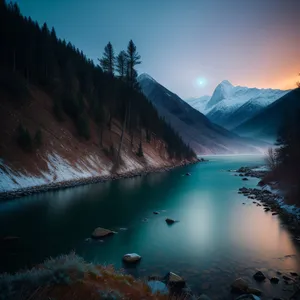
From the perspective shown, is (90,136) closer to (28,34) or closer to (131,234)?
(28,34)

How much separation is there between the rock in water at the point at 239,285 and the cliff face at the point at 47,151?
2795 centimetres

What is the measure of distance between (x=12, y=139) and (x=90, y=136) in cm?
2013

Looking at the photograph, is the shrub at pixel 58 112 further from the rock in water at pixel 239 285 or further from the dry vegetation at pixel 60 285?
the dry vegetation at pixel 60 285

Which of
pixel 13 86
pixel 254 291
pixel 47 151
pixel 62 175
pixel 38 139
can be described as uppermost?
pixel 13 86

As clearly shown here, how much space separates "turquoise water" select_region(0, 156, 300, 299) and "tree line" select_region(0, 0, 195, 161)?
28383 mm

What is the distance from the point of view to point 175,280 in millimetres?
11047

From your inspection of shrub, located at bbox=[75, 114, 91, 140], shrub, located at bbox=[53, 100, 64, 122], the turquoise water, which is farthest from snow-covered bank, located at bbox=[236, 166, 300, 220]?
Answer: shrub, located at bbox=[53, 100, 64, 122]

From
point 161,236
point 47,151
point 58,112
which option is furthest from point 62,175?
point 161,236

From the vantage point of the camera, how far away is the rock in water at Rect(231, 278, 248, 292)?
10.6m

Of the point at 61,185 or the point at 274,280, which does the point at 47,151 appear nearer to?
the point at 61,185

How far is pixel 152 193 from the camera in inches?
1415

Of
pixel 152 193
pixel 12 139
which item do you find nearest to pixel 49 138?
A: pixel 12 139

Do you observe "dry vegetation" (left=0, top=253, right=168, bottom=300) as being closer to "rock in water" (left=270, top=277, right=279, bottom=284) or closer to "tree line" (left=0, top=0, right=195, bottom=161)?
"rock in water" (left=270, top=277, right=279, bottom=284)

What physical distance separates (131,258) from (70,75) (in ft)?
198
